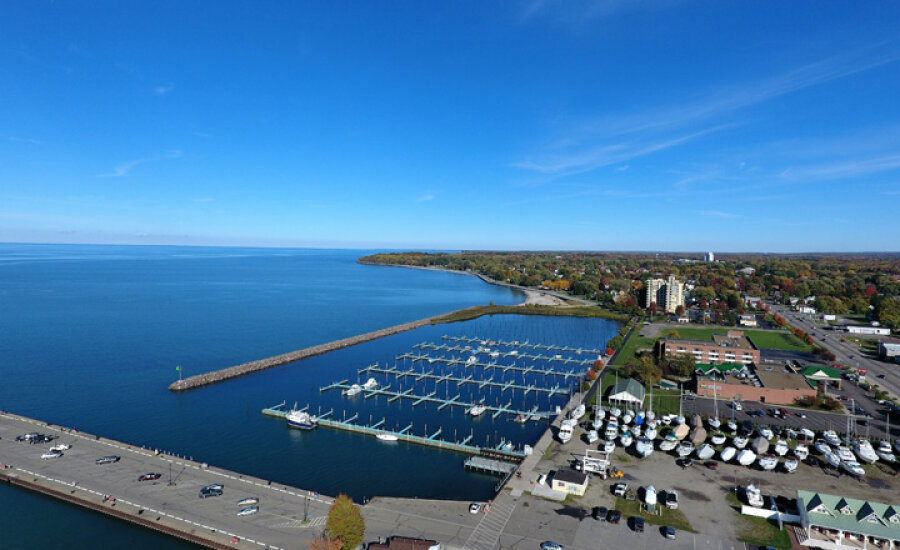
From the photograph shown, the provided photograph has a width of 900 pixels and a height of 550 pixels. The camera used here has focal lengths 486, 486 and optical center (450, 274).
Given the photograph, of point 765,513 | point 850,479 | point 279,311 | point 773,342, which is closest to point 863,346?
point 773,342

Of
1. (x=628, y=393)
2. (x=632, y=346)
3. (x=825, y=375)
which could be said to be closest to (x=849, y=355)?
(x=825, y=375)

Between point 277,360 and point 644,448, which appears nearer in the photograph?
point 644,448

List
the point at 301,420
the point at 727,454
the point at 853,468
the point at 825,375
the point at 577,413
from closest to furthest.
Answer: the point at 853,468, the point at 727,454, the point at 577,413, the point at 301,420, the point at 825,375

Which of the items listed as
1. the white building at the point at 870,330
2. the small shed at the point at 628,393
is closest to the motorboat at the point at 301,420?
the small shed at the point at 628,393

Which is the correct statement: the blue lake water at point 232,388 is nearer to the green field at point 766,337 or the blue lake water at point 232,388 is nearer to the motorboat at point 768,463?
the green field at point 766,337

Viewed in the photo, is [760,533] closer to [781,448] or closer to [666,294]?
[781,448]

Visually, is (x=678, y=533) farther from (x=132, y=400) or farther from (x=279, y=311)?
(x=279, y=311)
